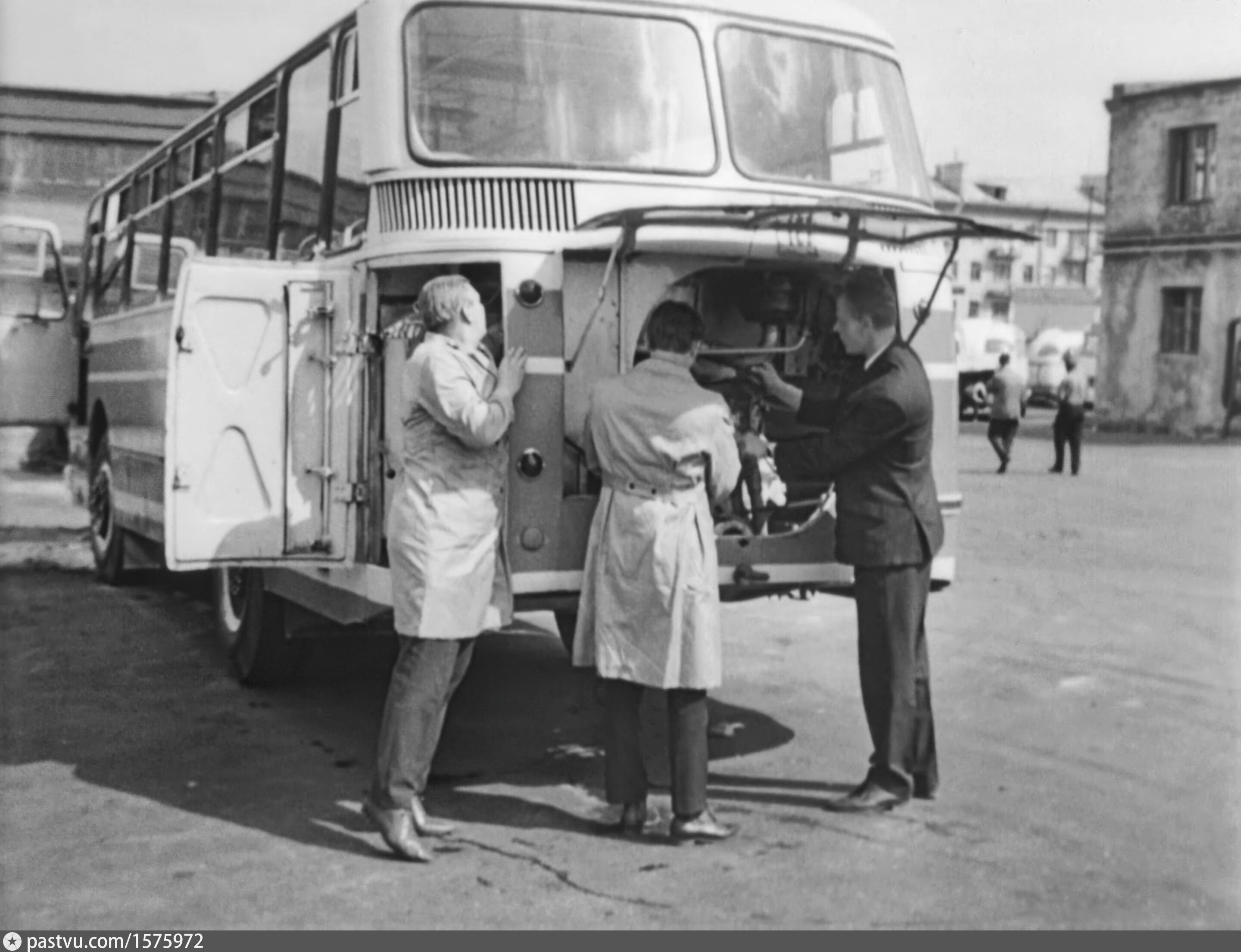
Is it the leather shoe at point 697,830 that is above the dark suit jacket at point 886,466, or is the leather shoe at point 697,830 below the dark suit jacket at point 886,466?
below

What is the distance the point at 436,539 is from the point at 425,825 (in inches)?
39.6

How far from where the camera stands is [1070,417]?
23016 mm

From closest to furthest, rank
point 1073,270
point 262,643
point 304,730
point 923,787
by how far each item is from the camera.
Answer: point 923,787 → point 304,730 → point 262,643 → point 1073,270

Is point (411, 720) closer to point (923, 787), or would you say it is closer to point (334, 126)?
point (923, 787)

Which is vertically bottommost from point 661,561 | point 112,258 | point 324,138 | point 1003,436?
point 1003,436

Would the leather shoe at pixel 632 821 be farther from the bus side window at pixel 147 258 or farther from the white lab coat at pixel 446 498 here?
the bus side window at pixel 147 258

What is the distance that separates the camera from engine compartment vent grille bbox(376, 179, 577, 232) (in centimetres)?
631

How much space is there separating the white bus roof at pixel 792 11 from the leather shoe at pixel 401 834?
3.19 m

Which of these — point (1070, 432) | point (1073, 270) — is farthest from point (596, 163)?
point (1073, 270)

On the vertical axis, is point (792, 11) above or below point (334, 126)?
above

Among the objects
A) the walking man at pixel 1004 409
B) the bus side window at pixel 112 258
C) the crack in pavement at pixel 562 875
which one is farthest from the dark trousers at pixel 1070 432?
the crack in pavement at pixel 562 875

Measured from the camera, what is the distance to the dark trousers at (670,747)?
5633mm

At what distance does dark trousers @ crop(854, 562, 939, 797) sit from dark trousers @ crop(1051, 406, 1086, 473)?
Result: 17.5 metres

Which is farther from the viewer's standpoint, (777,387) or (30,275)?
(30,275)
